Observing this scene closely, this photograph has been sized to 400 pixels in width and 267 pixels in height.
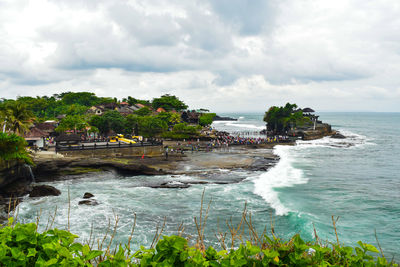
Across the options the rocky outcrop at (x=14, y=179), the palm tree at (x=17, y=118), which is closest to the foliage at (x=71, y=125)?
the palm tree at (x=17, y=118)

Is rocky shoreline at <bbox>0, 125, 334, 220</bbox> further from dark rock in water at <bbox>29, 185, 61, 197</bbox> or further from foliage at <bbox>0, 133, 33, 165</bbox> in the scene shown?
foliage at <bbox>0, 133, 33, 165</bbox>

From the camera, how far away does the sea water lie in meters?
18.1

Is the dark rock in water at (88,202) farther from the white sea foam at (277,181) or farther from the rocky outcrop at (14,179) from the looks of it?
the white sea foam at (277,181)

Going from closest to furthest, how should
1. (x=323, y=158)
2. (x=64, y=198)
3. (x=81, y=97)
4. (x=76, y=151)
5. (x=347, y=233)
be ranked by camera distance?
1. (x=347, y=233)
2. (x=64, y=198)
3. (x=76, y=151)
4. (x=323, y=158)
5. (x=81, y=97)

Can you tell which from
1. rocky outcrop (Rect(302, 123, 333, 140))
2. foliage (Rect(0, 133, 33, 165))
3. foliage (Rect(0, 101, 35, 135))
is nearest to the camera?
foliage (Rect(0, 133, 33, 165))

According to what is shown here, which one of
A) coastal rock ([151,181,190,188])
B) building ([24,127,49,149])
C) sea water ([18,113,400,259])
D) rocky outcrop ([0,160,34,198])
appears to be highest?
building ([24,127,49,149])

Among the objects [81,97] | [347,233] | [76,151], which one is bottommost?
[347,233]

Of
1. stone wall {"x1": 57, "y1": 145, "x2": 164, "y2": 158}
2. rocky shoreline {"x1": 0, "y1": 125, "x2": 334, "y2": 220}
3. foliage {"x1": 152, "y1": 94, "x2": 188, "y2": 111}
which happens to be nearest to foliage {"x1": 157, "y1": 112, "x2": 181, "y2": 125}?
foliage {"x1": 152, "y1": 94, "x2": 188, "y2": 111}

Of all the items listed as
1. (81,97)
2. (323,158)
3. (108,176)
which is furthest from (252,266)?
(81,97)

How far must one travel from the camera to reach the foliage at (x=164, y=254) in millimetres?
4273

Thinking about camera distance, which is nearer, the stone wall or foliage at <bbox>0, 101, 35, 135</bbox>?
foliage at <bbox>0, 101, 35, 135</bbox>

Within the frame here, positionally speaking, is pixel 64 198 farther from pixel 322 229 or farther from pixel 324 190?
pixel 324 190

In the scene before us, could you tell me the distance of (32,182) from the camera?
29531mm

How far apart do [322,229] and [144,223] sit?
12.5 m
